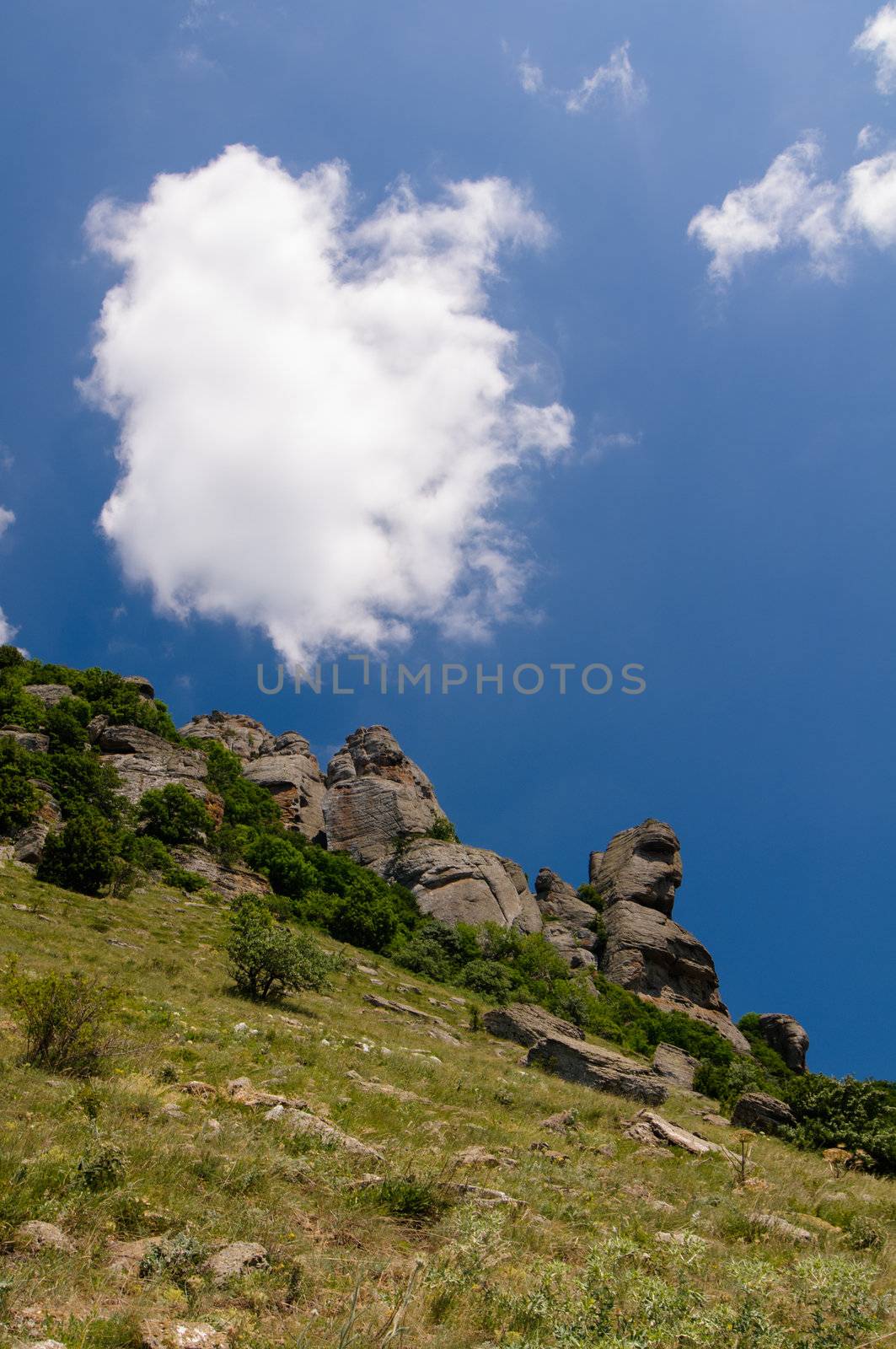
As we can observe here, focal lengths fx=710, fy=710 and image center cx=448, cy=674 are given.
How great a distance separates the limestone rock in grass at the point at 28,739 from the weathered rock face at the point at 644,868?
6132 centimetres

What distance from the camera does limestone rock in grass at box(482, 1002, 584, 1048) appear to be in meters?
28.0

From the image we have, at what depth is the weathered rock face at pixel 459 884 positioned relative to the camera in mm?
63031

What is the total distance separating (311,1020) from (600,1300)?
15.9 meters

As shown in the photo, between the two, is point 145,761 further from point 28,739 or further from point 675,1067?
point 675,1067

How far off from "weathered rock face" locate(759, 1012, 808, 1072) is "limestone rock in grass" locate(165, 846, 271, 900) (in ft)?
204

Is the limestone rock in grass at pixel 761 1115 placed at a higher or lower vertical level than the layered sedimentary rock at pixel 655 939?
lower

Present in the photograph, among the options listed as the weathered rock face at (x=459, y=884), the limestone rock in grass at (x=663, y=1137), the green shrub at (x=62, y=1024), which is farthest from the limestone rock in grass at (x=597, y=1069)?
the weathered rock face at (x=459, y=884)

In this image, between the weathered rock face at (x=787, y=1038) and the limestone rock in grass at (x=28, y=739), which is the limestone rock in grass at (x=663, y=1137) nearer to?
the limestone rock in grass at (x=28, y=739)

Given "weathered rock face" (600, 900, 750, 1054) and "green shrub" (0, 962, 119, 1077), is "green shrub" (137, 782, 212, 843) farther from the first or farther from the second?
"weathered rock face" (600, 900, 750, 1054)

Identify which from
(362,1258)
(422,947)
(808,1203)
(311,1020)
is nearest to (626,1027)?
(422,947)

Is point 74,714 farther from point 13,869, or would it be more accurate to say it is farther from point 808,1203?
point 808,1203

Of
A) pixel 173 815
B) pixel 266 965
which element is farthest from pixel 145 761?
pixel 266 965

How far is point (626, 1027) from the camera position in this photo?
54.2 meters

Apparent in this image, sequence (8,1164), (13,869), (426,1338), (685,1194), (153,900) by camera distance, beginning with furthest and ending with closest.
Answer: (153,900) < (13,869) < (685,1194) < (8,1164) < (426,1338)
